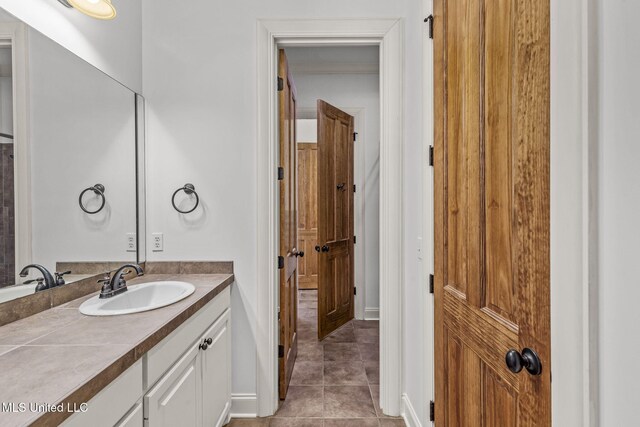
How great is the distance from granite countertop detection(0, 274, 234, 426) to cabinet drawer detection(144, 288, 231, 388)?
0.05 meters

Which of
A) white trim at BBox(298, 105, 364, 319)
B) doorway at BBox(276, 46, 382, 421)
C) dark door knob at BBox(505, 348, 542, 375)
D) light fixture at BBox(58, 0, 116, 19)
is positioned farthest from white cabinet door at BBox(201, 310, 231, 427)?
white trim at BBox(298, 105, 364, 319)

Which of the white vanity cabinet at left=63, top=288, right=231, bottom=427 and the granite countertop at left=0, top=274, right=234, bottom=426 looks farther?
the white vanity cabinet at left=63, top=288, right=231, bottom=427

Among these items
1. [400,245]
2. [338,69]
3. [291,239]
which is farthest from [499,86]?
[338,69]

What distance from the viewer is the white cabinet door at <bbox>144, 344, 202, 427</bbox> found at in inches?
44.3

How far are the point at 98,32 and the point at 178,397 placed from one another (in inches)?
74.5

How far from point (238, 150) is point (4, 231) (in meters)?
1.18

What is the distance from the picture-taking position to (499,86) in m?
0.97

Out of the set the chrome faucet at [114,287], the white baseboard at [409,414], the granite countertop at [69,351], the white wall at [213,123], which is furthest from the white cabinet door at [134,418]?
the white baseboard at [409,414]

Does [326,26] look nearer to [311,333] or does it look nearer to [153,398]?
[153,398]

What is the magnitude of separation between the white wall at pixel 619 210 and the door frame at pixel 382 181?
141 cm

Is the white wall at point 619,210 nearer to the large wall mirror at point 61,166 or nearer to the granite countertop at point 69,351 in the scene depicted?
the granite countertop at point 69,351

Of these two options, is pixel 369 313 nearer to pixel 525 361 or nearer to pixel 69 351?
pixel 525 361

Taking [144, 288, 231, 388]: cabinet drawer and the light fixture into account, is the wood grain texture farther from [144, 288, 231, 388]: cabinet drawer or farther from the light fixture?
the light fixture

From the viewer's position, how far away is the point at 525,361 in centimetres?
81
